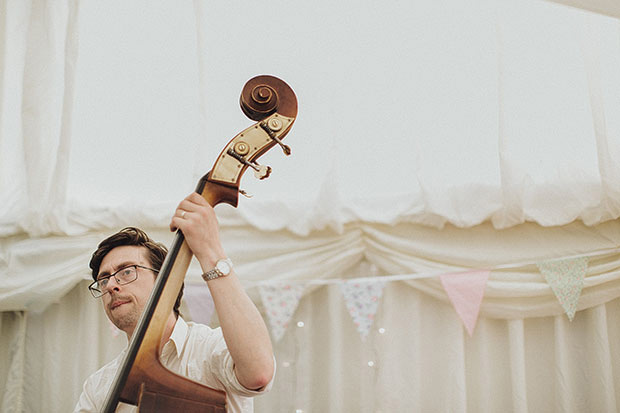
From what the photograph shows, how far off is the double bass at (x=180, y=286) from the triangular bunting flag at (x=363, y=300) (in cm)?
111

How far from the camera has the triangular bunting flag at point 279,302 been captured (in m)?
2.30

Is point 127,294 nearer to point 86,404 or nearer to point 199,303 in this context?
point 86,404

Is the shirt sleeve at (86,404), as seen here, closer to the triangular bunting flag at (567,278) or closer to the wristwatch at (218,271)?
the wristwatch at (218,271)

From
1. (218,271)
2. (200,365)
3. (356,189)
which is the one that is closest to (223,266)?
(218,271)

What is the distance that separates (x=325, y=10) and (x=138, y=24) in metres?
0.81

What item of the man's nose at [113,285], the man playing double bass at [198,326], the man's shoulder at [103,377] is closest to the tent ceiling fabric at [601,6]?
the man playing double bass at [198,326]

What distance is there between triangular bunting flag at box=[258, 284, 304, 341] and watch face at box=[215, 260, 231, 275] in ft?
3.60

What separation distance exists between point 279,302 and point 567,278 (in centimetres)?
101

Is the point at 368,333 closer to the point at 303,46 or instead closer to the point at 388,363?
the point at 388,363

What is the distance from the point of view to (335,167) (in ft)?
7.82

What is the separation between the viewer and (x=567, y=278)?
85.3 inches

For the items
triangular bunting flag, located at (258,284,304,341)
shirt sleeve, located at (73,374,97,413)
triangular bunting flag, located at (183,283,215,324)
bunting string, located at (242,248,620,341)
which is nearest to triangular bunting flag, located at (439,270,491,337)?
bunting string, located at (242,248,620,341)

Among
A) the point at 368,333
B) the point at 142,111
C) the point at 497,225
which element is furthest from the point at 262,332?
the point at 142,111

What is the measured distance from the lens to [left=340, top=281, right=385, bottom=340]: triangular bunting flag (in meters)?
2.27
